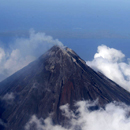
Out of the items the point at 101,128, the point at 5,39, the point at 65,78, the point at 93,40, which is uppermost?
the point at 93,40

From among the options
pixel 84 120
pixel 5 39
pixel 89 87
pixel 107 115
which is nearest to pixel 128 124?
pixel 107 115

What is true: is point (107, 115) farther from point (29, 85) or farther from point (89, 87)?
point (29, 85)

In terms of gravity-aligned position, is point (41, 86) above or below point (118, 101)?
below

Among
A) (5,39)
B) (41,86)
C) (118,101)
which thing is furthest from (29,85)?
(5,39)

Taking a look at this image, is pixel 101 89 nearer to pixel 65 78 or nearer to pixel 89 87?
pixel 89 87

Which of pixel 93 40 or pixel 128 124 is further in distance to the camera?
pixel 93 40

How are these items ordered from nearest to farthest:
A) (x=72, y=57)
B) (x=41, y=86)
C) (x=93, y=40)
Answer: (x=41, y=86) → (x=72, y=57) → (x=93, y=40)

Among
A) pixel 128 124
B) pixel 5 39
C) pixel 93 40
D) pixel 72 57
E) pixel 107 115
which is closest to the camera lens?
pixel 128 124
